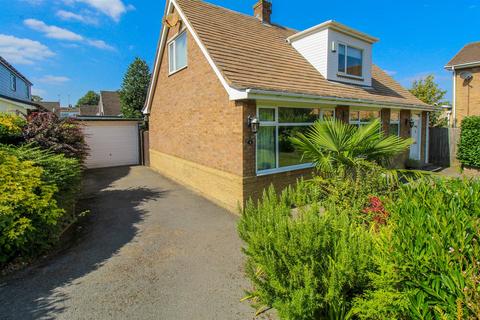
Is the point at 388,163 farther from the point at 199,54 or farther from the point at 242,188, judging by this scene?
the point at 199,54

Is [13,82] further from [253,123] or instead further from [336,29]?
[336,29]

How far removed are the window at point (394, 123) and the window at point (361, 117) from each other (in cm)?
125

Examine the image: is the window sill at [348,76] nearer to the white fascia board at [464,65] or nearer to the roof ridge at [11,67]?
the white fascia board at [464,65]

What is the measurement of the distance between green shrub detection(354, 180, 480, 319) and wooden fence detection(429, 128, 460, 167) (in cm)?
1463

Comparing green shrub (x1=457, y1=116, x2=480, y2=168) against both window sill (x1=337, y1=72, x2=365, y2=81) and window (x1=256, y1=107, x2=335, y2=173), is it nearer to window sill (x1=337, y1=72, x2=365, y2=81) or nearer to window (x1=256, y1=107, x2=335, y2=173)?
window sill (x1=337, y1=72, x2=365, y2=81)

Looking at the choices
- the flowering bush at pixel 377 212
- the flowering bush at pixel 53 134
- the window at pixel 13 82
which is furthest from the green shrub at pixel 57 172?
the window at pixel 13 82

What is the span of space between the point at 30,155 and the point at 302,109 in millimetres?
7454

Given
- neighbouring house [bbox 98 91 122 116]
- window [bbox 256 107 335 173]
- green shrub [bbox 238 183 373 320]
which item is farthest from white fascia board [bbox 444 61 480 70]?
neighbouring house [bbox 98 91 122 116]

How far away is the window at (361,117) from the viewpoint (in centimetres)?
1054

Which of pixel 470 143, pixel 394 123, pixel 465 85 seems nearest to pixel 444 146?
pixel 470 143

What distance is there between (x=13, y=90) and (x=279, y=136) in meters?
26.9

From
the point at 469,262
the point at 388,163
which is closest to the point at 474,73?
the point at 388,163

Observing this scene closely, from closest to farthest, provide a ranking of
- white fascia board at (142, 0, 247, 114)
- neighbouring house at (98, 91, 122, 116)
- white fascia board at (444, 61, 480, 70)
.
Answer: white fascia board at (142, 0, 247, 114), white fascia board at (444, 61, 480, 70), neighbouring house at (98, 91, 122, 116)

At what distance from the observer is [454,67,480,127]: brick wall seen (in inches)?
698
